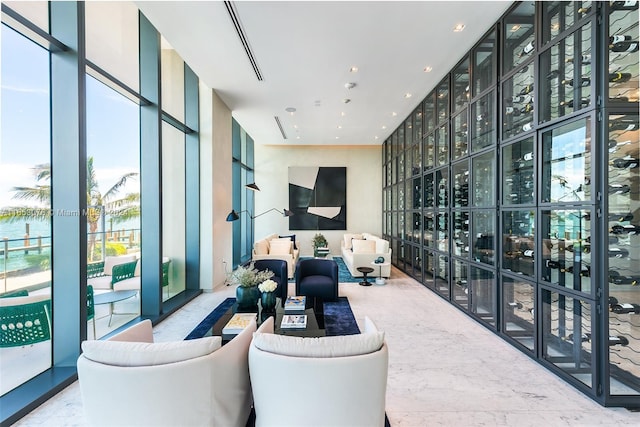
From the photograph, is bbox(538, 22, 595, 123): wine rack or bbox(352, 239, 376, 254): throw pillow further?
bbox(352, 239, 376, 254): throw pillow

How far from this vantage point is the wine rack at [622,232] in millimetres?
2309

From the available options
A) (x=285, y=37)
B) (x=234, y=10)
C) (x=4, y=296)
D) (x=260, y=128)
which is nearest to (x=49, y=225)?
(x=4, y=296)

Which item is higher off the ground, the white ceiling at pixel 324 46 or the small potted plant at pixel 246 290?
the white ceiling at pixel 324 46

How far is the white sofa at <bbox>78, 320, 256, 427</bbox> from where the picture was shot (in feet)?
4.62

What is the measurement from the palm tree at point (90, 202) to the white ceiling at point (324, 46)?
Result: 2053 millimetres

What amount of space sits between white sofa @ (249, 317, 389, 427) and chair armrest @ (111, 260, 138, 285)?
3.16m

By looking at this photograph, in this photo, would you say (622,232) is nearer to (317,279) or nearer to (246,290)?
(246,290)

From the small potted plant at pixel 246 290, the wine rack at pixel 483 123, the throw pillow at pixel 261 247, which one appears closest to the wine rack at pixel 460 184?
the wine rack at pixel 483 123

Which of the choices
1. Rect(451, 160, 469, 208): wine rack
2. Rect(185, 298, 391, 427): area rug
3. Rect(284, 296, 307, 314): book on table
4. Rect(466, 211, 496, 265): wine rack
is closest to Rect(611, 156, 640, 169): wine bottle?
Rect(466, 211, 496, 265): wine rack

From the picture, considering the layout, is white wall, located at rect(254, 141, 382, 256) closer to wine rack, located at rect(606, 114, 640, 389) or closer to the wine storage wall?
the wine storage wall

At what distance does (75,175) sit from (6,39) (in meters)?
1.14

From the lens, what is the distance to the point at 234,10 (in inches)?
125

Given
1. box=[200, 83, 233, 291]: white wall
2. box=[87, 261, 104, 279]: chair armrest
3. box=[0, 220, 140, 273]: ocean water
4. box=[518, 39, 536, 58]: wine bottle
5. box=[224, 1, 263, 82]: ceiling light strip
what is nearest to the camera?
box=[0, 220, 140, 273]: ocean water

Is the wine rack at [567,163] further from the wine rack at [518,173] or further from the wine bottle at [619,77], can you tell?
the wine bottle at [619,77]
